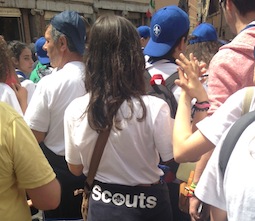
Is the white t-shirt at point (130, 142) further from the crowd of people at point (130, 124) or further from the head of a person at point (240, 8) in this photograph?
the head of a person at point (240, 8)

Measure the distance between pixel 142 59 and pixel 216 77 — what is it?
15.7 inches

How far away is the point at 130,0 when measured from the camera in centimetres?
1723

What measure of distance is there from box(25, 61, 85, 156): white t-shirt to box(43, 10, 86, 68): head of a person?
0.18 meters

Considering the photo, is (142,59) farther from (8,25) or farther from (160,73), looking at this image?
(8,25)

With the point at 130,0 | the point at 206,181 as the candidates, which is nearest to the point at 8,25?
the point at 130,0

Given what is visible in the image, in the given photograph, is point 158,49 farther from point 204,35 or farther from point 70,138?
point 204,35

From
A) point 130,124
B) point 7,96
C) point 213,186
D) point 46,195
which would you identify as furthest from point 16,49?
point 213,186

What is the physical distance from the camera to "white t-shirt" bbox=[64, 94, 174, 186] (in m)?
1.52

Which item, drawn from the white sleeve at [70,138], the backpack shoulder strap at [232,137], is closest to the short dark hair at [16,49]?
the white sleeve at [70,138]

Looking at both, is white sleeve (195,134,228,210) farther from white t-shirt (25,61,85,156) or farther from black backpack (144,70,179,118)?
white t-shirt (25,61,85,156)

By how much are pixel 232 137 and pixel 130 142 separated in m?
0.69

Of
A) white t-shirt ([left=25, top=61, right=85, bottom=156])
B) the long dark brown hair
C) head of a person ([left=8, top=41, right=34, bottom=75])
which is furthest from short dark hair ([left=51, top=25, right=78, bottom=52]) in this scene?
head of a person ([left=8, top=41, right=34, bottom=75])

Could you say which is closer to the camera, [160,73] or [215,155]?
[215,155]

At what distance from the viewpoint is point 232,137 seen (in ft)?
2.95
